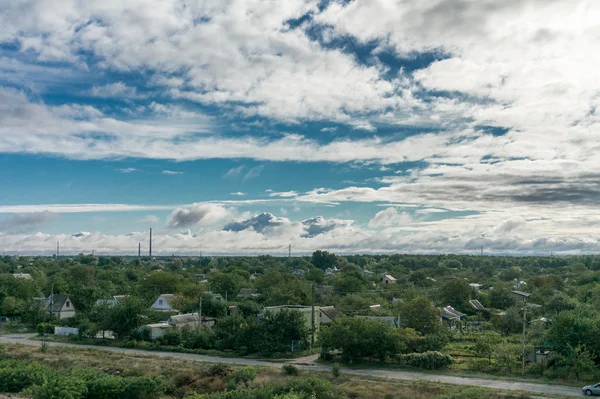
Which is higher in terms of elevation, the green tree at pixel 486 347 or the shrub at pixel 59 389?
the shrub at pixel 59 389

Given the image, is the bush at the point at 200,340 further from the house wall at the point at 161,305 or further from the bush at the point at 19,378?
the house wall at the point at 161,305

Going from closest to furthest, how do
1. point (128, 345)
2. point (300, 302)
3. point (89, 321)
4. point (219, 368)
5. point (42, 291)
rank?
1. point (219, 368)
2. point (128, 345)
3. point (89, 321)
4. point (300, 302)
5. point (42, 291)

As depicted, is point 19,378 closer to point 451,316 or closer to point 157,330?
point 157,330

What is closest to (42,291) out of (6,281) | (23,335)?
(6,281)

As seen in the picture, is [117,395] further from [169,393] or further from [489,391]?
[489,391]

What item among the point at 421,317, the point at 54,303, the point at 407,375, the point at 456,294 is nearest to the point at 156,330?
the point at 54,303

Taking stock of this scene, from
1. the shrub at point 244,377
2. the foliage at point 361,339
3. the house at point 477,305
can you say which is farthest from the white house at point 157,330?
the house at point 477,305
